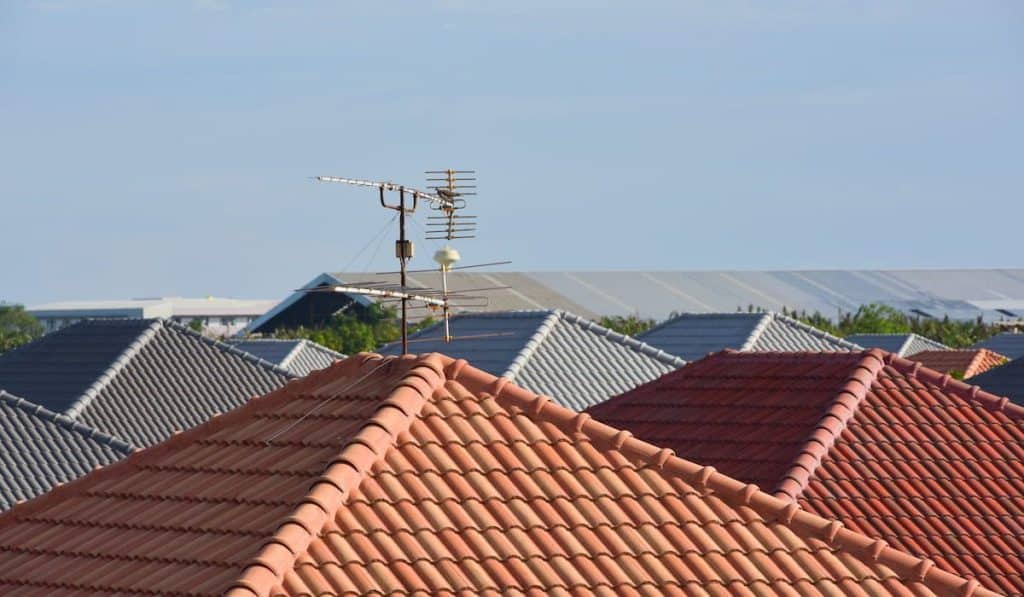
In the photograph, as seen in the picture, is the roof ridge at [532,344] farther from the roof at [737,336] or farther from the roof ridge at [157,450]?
the roof ridge at [157,450]

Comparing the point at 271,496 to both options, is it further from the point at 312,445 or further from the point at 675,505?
the point at 675,505

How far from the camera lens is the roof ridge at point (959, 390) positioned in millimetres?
21094

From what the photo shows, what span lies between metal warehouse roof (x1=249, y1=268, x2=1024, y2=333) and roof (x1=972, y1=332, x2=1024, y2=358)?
2143 cm

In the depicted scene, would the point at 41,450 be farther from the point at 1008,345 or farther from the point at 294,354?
the point at 1008,345

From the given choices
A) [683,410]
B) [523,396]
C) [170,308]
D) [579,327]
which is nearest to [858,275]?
[170,308]

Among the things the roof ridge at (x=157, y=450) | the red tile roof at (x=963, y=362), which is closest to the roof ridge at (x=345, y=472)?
the roof ridge at (x=157, y=450)

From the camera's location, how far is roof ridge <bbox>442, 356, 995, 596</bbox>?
13.3 meters

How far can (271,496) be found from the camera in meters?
12.7

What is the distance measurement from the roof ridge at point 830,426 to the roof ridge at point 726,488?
4.86 m

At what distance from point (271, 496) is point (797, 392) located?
31.5 ft

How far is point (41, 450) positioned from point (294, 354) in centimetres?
2798

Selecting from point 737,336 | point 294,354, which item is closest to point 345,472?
point 737,336

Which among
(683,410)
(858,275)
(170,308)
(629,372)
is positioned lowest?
(170,308)

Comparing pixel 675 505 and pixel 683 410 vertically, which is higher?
pixel 675 505
